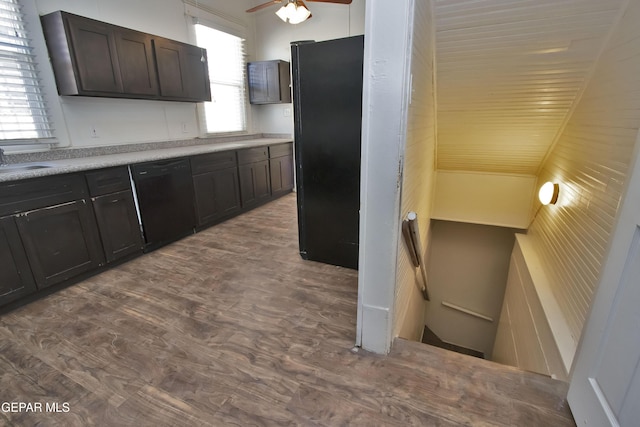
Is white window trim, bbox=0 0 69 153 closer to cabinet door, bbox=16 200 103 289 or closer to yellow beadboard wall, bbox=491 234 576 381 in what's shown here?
cabinet door, bbox=16 200 103 289

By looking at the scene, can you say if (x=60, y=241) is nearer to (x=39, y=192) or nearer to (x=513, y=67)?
(x=39, y=192)

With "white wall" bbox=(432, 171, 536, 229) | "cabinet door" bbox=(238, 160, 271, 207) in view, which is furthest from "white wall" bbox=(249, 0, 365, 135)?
"white wall" bbox=(432, 171, 536, 229)

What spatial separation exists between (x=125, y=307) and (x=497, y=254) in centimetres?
346

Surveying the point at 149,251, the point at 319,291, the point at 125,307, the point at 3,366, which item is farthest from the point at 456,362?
the point at 149,251

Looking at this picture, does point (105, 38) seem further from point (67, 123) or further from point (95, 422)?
point (95, 422)

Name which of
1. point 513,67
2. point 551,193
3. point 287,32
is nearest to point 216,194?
point 287,32

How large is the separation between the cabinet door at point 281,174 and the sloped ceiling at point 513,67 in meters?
2.71

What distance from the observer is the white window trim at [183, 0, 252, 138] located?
3.92 metres

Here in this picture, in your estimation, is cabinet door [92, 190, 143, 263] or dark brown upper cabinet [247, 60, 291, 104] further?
dark brown upper cabinet [247, 60, 291, 104]

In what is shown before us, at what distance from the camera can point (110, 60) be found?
2.80 m

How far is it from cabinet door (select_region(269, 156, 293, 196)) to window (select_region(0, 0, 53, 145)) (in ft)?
8.62

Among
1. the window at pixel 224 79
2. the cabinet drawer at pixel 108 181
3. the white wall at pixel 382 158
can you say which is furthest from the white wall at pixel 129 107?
the white wall at pixel 382 158

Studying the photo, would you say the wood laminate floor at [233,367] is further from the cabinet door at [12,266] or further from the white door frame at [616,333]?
the white door frame at [616,333]

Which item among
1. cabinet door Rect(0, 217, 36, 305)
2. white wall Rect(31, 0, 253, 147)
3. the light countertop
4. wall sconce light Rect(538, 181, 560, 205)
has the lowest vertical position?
cabinet door Rect(0, 217, 36, 305)
